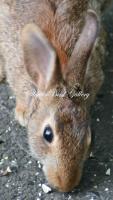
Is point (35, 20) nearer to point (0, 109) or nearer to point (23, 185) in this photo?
point (0, 109)

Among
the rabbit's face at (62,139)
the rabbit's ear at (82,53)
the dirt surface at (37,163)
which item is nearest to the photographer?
the rabbit's face at (62,139)

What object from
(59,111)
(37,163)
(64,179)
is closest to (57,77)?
(59,111)

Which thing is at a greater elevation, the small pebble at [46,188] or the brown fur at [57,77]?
the brown fur at [57,77]

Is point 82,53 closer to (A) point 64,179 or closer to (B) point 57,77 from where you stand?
(B) point 57,77

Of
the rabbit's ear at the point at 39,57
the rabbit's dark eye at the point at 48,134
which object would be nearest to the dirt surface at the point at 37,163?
the rabbit's dark eye at the point at 48,134

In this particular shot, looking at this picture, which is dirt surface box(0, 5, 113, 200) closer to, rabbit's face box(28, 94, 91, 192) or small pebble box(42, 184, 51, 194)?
small pebble box(42, 184, 51, 194)

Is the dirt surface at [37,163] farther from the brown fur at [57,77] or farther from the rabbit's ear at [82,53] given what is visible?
the rabbit's ear at [82,53]

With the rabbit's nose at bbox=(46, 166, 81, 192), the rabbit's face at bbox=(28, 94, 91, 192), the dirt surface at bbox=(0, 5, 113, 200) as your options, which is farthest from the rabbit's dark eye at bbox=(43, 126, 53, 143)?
the dirt surface at bbox=(0, 5, 113, 200)
